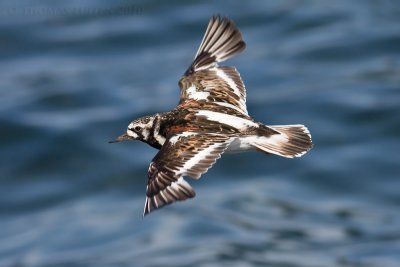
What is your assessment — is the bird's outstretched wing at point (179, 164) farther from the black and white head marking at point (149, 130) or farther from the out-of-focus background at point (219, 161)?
the out-of-focus background at point (219, 161)

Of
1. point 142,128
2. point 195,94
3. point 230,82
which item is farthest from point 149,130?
point 230,82

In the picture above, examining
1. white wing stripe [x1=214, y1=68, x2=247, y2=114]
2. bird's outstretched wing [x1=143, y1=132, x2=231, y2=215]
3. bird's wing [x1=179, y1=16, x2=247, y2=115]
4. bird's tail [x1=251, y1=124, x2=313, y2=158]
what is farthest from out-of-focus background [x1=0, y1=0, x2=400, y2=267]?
bird's outstretched wing [x1=143, y1=132, x2=231, y2=215]

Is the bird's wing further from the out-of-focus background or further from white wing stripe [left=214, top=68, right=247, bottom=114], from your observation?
the out-of-focus background

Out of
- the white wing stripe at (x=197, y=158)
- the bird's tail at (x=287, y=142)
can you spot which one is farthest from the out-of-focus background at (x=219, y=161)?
the white wing stripe at (x=197, y=158)

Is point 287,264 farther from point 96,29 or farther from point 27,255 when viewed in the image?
point 96,29

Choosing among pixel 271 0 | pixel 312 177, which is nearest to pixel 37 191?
pixel 312 177

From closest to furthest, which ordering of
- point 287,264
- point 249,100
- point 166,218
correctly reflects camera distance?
1. point 287,264
2. point 166,218
3. point 249,100

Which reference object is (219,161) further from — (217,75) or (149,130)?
(149,130)

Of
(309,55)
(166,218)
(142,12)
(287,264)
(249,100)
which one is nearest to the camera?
(287,264)
